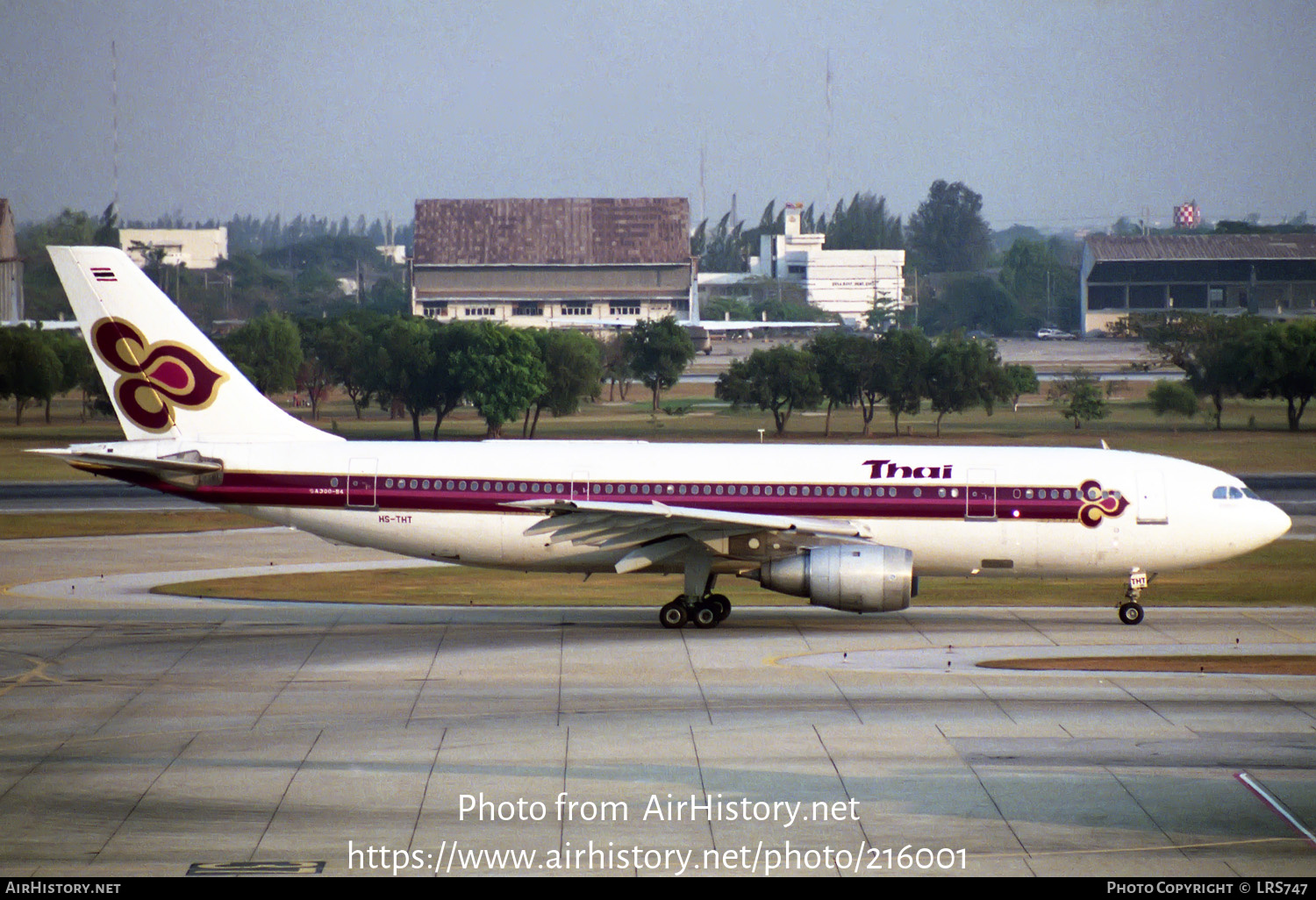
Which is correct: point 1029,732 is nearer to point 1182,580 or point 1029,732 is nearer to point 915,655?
point 915,655

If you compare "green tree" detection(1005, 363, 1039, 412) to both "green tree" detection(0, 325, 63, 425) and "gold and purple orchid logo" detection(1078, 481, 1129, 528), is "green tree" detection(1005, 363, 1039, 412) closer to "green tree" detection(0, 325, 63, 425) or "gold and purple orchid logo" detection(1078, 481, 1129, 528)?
"green tree" detection(0, 325, 63, 425)

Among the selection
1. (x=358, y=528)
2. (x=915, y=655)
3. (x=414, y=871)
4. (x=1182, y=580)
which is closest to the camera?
(x=414, y=871)

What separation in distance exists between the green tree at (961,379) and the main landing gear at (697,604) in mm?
66765

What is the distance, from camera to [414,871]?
16.2 metres

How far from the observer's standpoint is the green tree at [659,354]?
11512 cm

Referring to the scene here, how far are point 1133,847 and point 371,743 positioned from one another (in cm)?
1096

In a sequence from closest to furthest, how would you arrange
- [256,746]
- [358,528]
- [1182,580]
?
[256,746]
[358,528]
[1182,580]

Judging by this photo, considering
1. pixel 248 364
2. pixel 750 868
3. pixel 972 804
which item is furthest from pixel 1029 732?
pixel 248 364

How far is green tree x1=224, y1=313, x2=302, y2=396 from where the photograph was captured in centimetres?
10156

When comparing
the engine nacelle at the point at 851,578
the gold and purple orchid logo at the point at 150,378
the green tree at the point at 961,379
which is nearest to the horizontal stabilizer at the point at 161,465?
the gold and purple orchid logo at the point at 150,378

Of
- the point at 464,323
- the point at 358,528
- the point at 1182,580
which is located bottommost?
the point at 1182,580

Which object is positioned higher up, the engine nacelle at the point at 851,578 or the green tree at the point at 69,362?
the green tree at the point at 69,362

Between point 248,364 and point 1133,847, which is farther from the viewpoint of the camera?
point 248,364

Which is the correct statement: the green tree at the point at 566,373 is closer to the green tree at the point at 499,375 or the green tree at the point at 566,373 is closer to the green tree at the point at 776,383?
the green tree at the point at 499,375
